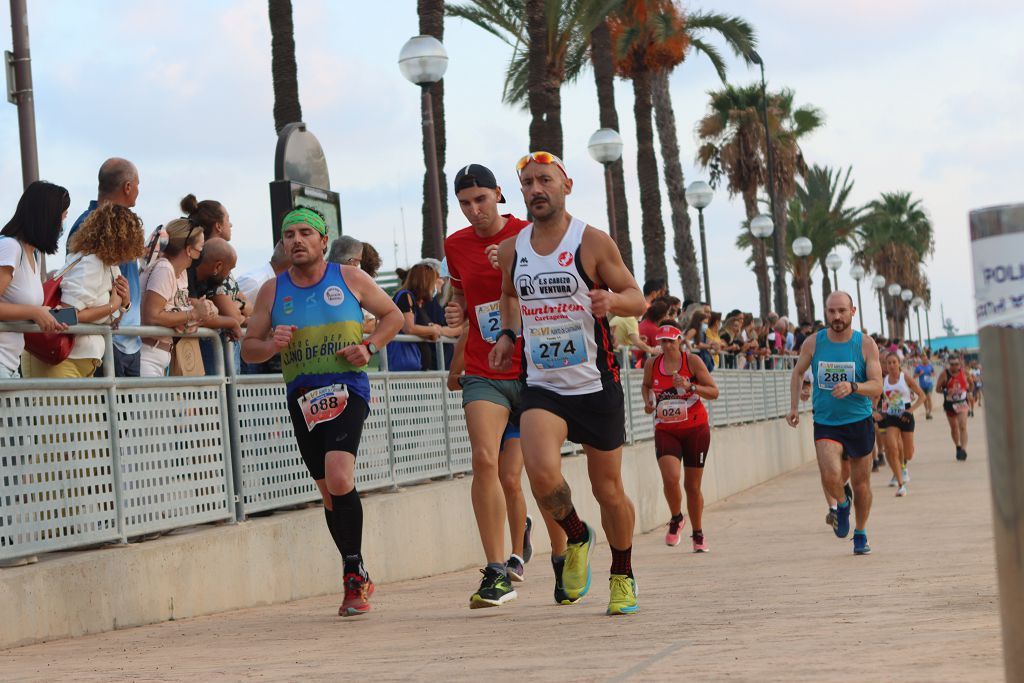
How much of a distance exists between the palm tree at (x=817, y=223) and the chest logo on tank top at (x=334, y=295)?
186ft

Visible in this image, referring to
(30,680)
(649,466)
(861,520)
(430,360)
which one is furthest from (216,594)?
(649,466)

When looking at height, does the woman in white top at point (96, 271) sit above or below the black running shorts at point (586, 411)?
above

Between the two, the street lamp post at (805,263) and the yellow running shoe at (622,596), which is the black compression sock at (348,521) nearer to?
the yellow running shoe at (622,596)

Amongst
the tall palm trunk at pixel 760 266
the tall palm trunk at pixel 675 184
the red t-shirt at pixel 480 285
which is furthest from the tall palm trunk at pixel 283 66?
the tall palm trunk at pixel 760 266

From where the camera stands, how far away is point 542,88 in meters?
23.7

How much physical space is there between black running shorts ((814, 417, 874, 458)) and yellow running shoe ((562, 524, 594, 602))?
16.1 ft

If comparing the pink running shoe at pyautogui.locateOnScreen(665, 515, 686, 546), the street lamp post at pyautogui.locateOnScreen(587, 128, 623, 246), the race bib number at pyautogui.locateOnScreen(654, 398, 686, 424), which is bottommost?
the pink running shoe at pyautogui.locateOnScreen(665, 515, 686, 546)

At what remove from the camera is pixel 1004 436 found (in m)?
3.39

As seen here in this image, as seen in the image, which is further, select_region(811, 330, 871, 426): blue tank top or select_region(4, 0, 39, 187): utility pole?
select_region(811, 330, 871, 426): blue tank top

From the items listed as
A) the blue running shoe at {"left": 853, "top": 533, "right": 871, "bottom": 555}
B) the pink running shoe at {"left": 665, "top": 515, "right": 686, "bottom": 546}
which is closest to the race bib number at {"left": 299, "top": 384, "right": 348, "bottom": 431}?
the blue running shoe at {"left": 853, "top": 533, "right": 871, "bottom": 555}

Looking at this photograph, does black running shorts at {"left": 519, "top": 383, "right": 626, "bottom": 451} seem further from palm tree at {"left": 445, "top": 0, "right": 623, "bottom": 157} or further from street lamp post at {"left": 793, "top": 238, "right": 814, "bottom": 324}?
street lamp post at {"left": 793, "top": 238, "right": 814, "bottom": 324}

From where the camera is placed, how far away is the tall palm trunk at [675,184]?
37.1 meters

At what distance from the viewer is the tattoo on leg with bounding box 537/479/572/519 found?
24.6 feet

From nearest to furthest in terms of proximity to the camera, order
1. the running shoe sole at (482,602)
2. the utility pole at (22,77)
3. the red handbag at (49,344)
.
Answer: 1. the red handbag at (49,344)
2. the running shoe sole at (482,602)
3. the utility pole at (22,77)
